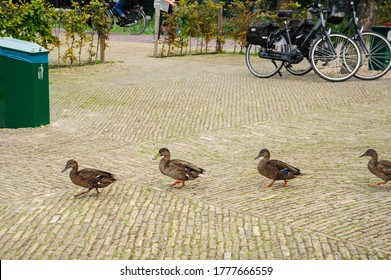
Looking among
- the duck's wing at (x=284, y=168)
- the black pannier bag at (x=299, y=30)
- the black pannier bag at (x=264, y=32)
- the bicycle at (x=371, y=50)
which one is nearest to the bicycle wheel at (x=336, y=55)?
the bicycle at (x=371, y=50)

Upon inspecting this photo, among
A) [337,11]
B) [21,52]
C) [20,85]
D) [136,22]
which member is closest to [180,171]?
[20,85]

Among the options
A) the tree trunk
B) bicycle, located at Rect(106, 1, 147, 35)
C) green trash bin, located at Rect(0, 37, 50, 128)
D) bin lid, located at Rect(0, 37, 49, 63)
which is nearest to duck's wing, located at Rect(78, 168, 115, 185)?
green trash bin, located at Rect(0, 37, 50, 128)

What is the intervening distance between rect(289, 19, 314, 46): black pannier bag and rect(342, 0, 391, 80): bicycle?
2.41 feet

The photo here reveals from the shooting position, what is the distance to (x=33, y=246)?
5672mm

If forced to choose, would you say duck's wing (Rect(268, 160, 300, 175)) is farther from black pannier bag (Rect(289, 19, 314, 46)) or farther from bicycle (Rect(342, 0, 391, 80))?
black pannier bag (Rect(289, 19, 314, 46))

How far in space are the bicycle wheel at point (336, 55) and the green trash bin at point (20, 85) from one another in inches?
234

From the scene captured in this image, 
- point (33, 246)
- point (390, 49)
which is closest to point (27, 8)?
point (390, 49)

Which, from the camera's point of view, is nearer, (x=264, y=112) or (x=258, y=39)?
(x=264, y=112)

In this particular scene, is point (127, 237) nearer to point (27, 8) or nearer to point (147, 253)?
point (147, 253)

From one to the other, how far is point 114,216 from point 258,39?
359 inches

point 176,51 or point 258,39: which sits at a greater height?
point 258,39

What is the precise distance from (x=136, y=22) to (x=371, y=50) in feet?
45.1

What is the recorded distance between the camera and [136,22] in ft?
88.9

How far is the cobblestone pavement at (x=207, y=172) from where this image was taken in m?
5.73
